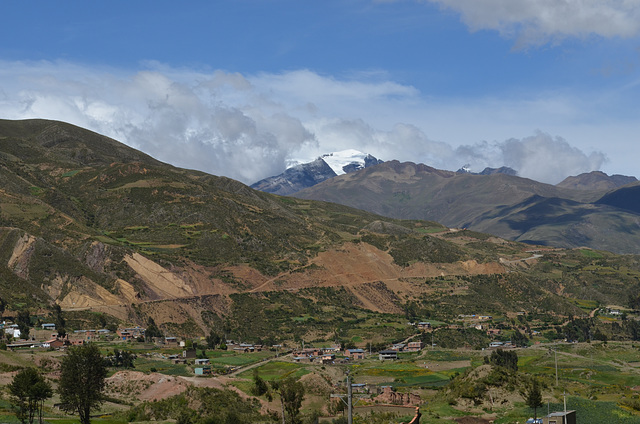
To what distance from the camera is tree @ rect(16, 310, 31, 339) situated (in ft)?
373

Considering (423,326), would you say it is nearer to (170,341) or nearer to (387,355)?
(387,355)

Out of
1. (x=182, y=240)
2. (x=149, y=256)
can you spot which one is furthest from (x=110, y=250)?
(x=182, y=240)

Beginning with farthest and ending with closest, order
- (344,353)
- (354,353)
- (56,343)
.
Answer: (344,353)
(354,353)
(56,343)

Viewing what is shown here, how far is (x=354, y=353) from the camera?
5084 inches

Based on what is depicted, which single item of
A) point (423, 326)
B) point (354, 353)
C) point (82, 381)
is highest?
point (423, 326)

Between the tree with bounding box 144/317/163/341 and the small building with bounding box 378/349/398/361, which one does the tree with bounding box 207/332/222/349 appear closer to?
the tree with bounding box 144/317/163/341

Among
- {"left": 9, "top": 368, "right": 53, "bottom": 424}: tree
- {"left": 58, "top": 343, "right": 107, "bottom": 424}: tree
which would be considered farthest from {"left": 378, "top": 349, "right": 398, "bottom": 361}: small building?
{"left": 9, "top": 368, "right": 53, "bottom": 424}: tree

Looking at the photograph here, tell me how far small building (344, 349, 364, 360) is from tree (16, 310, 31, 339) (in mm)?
49389

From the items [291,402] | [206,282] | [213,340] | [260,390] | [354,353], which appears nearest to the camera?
[291,402]

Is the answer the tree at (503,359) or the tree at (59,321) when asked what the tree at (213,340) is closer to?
the tree at (59,321)

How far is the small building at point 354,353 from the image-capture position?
128 meters

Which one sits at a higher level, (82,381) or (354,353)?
(82,381)

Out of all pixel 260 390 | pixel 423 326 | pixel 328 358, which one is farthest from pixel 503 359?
pixel 423 326

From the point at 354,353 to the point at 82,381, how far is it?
6915 centimetres
